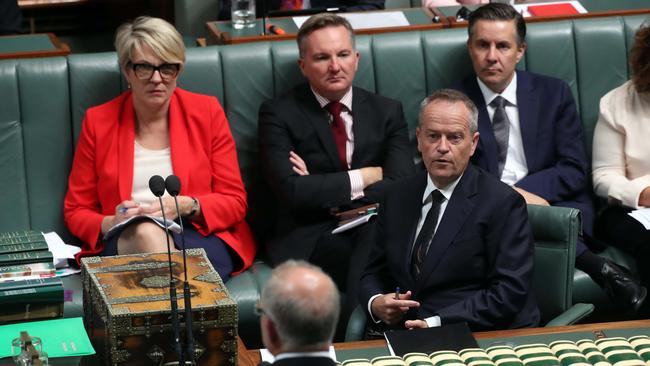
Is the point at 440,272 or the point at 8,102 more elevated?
the point at 8,102

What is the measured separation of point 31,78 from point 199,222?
0.86 meters

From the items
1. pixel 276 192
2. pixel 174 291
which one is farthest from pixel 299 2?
pixel 174 291

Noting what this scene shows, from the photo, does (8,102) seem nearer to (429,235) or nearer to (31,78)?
(31,78)

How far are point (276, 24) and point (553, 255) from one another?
197 centimetres

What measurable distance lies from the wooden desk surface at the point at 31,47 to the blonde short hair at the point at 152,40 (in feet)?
1.71

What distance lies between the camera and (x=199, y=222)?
14.5 ft

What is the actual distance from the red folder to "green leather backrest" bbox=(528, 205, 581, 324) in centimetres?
169

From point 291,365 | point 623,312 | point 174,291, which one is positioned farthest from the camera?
point 623,312

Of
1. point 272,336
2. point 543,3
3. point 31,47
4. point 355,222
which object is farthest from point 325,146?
point 272,336

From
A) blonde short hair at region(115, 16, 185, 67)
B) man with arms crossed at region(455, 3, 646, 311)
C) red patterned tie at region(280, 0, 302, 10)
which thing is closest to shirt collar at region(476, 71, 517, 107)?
man with arms crossed at region(455, 3, 646, 311)

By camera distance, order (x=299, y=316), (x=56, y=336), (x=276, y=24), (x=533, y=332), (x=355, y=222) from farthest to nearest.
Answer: (x=276, y=24)
(x=355, y=222)
(x=533, y=332)
(x=56, y=336)
(x=299, y=316)

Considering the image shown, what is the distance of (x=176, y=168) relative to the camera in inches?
173

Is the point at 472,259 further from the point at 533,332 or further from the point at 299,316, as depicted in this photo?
the point at 299,316

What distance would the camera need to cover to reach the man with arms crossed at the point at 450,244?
3561 millimetres
